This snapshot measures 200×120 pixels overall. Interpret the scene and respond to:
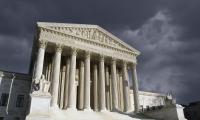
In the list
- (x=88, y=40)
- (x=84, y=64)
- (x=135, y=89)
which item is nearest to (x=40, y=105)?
(x=84, y=64)

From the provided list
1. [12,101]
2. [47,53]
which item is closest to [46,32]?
[47,53]

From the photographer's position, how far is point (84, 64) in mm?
36250

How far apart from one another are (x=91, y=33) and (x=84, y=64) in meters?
5.46

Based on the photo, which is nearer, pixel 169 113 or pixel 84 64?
pixel 169 113

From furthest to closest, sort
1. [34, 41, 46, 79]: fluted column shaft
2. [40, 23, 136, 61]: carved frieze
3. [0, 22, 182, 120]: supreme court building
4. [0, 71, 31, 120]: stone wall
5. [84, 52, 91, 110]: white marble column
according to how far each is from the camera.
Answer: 1. [40, 23, 136, 61]: carved frieze
2. [0, 71, 31, 120]: stone wall
3. [84, 52, 91, 110]: white marble column
4. [0, 22, 182, 120]: supreme court building
5. [34, 41, 46, 79]: fluted column shaft

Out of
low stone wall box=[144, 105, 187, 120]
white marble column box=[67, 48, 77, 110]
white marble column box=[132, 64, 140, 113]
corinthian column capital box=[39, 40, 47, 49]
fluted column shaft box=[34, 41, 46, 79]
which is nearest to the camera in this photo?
low stone wall box=[144, 105, 187, 120]

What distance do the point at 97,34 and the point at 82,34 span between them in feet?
10.4

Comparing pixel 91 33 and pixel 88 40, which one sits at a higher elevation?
pixel 91 33

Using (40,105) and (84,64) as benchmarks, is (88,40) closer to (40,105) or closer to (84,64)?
(84,64)

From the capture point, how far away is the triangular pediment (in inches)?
1337

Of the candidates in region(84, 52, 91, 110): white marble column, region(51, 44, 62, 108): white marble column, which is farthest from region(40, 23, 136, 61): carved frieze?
region(84, 52, 91, 110): white marble column

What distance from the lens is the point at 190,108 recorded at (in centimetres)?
4194

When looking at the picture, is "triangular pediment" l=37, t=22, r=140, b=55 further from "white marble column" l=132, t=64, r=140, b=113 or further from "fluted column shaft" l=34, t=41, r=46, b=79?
"white marble column" l=132, t=64, r=140, b=113

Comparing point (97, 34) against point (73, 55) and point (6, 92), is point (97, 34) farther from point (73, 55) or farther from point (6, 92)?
point (6, 92)
